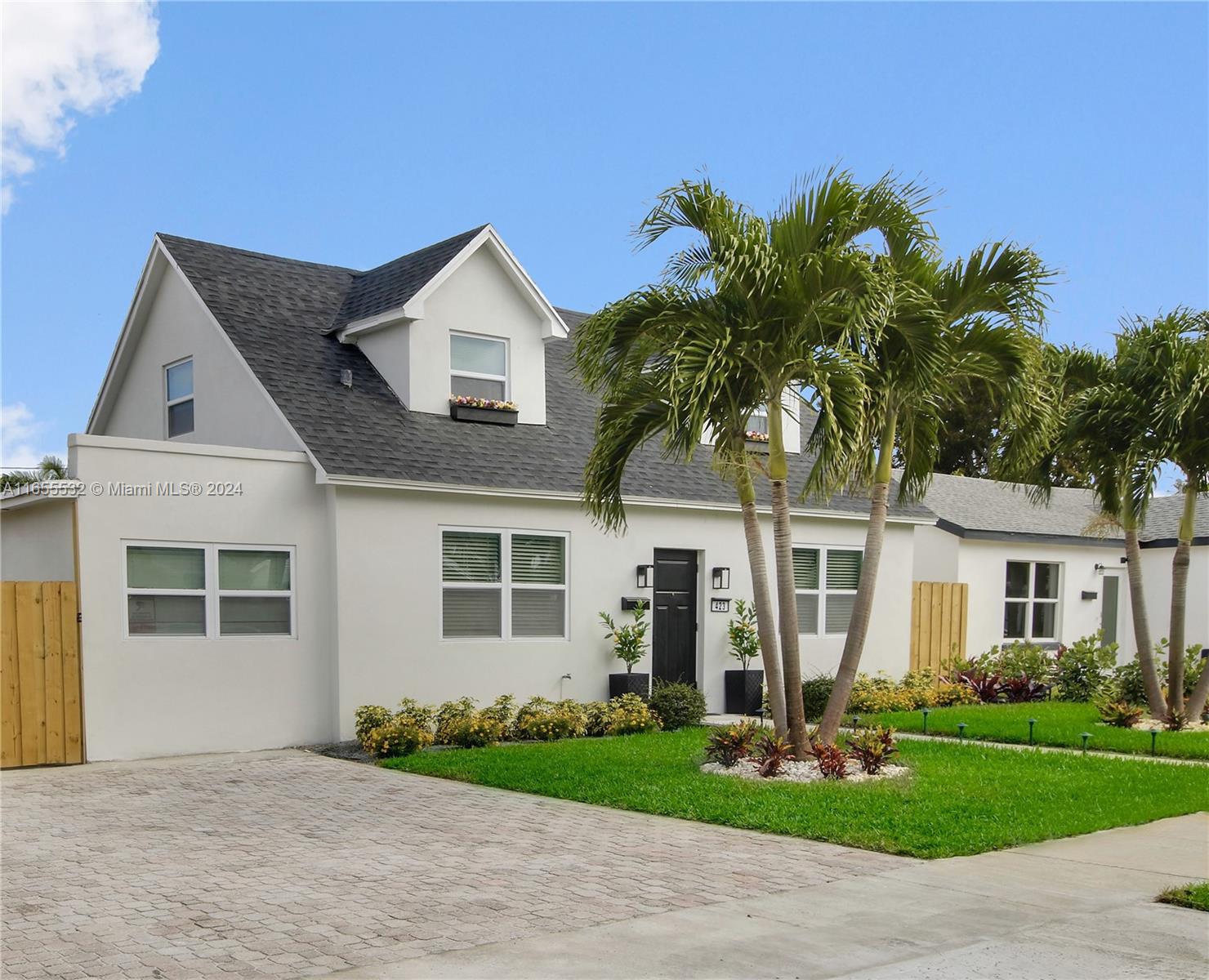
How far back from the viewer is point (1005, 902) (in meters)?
6.79

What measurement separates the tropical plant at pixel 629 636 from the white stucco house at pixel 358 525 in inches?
7.2

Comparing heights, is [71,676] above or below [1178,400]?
below

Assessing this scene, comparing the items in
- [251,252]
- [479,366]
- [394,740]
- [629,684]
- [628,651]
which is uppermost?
[251,252]

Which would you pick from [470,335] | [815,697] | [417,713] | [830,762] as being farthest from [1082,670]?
A: [417,713]

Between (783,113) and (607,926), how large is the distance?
12025mm

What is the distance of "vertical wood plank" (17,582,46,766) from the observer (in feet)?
38.8

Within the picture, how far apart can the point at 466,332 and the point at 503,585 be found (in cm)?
389

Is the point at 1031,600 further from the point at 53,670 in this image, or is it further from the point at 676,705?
the point at 53,670

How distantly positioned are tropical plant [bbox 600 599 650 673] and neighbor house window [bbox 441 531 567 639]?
0.72 m

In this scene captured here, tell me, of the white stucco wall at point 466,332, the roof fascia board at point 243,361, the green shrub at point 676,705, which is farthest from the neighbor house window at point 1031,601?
the roof fascia board at point 243,361

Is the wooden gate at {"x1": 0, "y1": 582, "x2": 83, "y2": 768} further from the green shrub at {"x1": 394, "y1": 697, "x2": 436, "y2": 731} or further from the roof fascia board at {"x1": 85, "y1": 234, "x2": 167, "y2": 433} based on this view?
the roof fascia board at {"x1": 85, "y1": 234, "x2": 167, "y2": 433}

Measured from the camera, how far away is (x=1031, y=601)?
23188mm

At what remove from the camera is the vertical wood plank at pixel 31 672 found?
38.8 ft

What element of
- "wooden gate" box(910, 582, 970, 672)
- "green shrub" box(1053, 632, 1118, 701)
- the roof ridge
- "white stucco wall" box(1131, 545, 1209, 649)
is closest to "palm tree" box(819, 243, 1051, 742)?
"wooden gate" box(910, 582, 970, 672)
